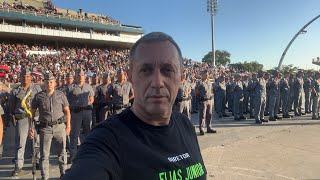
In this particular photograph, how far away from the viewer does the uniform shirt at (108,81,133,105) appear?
8.10 meters

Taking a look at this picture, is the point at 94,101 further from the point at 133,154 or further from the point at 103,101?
the point at 133,154

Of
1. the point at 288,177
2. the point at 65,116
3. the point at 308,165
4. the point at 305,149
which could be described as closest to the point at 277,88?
the point at 305,149

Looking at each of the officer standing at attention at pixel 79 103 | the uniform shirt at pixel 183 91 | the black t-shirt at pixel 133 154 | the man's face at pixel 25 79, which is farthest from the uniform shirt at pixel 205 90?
the black t-shirt at pixel 133 154

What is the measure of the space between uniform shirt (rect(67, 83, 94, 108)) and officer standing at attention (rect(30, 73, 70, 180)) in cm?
153

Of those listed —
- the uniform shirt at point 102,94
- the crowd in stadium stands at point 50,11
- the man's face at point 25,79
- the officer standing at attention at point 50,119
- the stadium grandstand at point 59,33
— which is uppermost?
the crowd in stadium stands at point 50,11

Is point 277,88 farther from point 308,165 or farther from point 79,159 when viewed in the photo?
point 79,159

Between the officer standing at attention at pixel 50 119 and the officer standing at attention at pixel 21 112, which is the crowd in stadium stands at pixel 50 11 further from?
the officer standing at attention at pixel 50 119

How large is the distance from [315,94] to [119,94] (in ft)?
28.8

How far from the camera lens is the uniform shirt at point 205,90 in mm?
9344

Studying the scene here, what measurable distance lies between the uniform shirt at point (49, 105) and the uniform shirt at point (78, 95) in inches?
62.3

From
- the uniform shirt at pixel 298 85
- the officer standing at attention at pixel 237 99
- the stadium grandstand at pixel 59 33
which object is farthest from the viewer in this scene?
the stadium grandstand at pixel 59 33

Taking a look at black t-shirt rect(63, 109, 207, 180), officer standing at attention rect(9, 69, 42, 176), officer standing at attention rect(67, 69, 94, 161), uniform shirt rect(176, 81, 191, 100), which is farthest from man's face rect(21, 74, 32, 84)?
black t-shirt rect(63, 109, 207, 180)

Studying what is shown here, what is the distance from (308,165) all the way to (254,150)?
4.59ft

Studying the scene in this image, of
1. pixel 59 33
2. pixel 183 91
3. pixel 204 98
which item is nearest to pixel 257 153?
pixel 204 98
